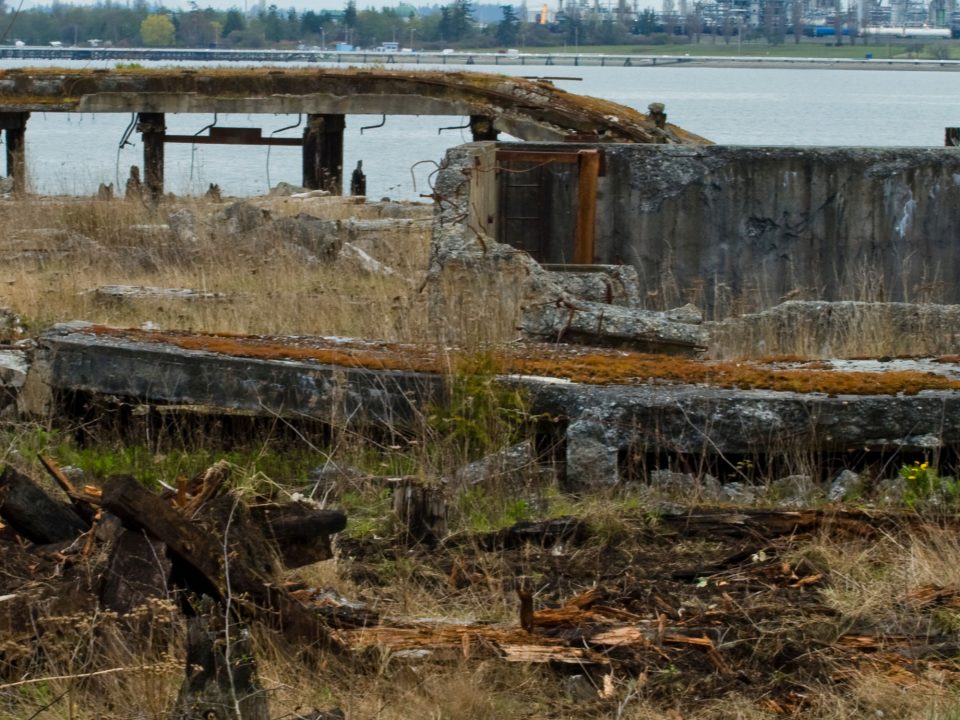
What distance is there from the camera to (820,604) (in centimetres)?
469

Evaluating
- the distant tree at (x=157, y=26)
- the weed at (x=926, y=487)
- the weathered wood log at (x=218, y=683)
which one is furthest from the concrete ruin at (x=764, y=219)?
the distant tree at (x=157, y=26)

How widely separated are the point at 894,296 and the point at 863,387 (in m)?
4.72

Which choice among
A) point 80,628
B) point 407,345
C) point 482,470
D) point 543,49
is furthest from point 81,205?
point 543,49

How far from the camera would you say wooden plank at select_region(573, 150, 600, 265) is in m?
10.5

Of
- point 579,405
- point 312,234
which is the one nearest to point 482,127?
point 312,234

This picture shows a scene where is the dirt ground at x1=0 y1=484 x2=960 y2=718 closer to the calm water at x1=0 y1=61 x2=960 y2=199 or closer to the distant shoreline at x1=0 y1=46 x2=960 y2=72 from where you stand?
the calm water at x1=0 y1=61 x2=960 y2=199

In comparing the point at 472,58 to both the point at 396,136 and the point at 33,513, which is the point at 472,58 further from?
the point at 33,513

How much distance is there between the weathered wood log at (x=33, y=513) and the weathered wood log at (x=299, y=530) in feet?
2.11

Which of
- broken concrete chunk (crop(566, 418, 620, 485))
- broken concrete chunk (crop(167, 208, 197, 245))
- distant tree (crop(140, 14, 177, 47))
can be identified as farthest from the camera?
distant tree (crop(140, 14, 177, 47))

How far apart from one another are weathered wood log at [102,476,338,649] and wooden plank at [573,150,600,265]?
6.64m

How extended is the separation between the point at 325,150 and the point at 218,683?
21.8 m

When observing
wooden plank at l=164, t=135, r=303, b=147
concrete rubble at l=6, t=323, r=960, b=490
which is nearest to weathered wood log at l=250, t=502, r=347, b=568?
concrete rubble at l=6, t=323, r=960, b=490

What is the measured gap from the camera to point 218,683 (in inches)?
136

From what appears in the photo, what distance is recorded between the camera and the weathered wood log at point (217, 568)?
4059mm
